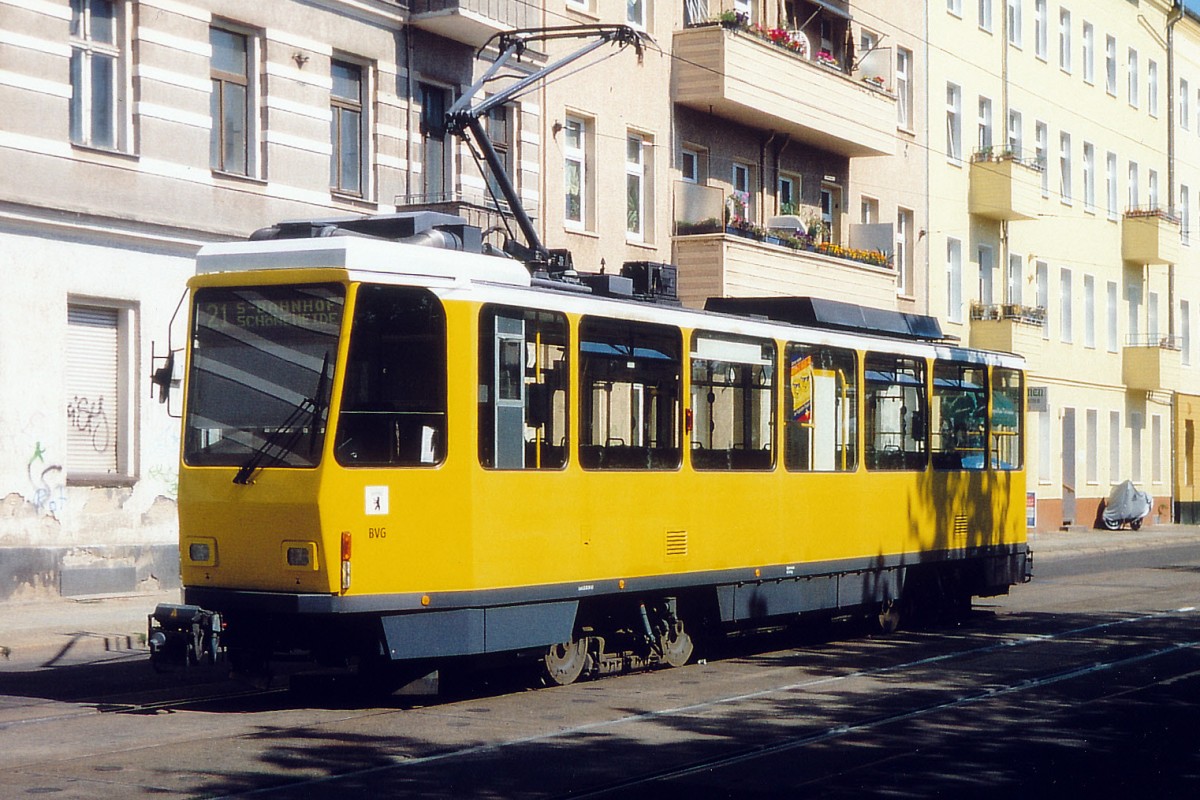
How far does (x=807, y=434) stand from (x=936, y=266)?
26.4 metres

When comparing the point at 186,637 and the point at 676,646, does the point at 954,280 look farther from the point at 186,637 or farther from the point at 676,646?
the point at 186,637

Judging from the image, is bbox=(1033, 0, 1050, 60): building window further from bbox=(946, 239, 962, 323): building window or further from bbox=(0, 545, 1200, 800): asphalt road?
bbox=(0, 545, 1200, 800): asphalt road

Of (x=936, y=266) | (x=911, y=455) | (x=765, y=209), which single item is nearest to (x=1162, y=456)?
(x=936, y=266)

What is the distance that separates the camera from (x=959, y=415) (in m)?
19.7

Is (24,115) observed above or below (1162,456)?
above

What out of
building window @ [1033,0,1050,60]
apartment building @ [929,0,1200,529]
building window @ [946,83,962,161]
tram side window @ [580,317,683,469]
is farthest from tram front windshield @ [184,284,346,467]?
building window @ [1033,0,1050,60]

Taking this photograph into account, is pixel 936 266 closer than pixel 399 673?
No

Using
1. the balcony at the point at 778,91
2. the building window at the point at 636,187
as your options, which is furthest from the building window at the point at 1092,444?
the building window at the point at 636,187

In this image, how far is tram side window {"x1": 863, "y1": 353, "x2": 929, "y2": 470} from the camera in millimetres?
17688

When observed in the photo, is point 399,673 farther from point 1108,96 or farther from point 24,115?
point 1108,96

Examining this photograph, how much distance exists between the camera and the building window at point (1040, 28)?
47.9m

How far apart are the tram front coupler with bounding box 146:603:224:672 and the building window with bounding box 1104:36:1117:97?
45548 millimetres

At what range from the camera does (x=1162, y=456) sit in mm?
54844

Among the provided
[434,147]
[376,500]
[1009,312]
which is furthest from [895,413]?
[1009,312]
